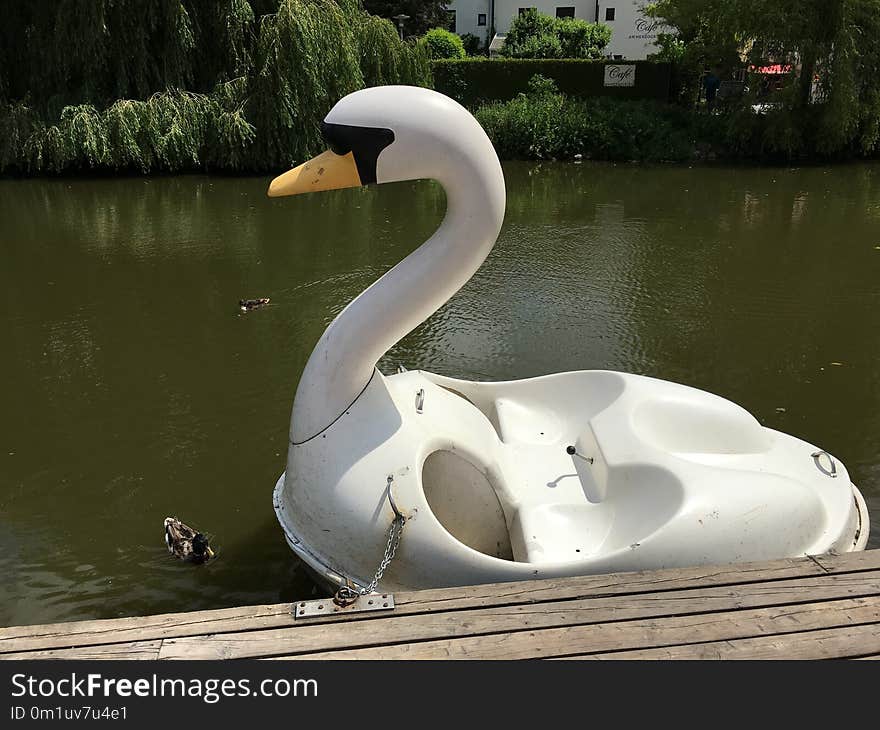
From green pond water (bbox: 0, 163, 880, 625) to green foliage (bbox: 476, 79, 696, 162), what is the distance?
4784 millimetres

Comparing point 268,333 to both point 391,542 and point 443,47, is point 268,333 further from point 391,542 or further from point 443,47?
point 443,47

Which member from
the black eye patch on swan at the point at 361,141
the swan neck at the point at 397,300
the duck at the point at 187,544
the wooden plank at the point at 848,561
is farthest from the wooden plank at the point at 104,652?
the wooden plank at the point at 848,561

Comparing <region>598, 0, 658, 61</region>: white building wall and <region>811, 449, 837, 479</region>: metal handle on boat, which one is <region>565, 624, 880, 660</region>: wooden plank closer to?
<region>811, 449, 837, 479</region>: metal handle on boat

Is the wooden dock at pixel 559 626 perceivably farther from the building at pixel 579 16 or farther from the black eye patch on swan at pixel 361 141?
the building at pixel 579 16

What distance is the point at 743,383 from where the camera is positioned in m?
6.38

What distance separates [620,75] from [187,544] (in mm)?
21370

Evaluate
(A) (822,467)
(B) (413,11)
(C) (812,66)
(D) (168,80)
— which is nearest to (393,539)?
(A) (822,467)

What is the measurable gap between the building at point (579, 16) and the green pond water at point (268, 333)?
2219 centimetres

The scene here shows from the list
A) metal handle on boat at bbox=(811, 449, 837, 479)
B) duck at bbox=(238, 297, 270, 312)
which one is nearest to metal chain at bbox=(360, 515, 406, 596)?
metal handle on boat at bbox=(811, 449, 837, 479)

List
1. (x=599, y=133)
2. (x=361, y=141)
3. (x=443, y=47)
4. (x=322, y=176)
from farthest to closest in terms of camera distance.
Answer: (x=443, y=47)
(x=599, y=133)
(x=322, y=176)
(x=361, y=141)

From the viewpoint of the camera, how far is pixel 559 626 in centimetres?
280

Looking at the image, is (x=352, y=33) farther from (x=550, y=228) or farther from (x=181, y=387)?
(x=181, y=387)

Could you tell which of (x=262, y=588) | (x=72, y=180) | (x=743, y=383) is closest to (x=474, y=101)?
(x=72, y=180)
